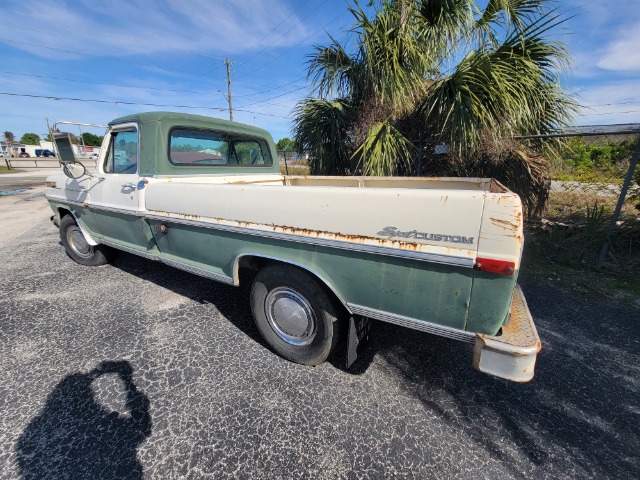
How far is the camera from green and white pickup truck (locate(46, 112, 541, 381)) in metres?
1.50

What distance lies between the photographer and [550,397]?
6.72 ft

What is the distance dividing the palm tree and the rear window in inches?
63.3

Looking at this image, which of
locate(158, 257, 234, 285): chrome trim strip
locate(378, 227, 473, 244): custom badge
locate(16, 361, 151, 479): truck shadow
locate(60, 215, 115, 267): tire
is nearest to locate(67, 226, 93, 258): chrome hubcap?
locate(60, 215, 115, 267): tire

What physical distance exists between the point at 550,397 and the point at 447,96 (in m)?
3.78

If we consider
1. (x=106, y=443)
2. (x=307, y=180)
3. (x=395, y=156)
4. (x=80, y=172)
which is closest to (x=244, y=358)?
(x=106, y=443)

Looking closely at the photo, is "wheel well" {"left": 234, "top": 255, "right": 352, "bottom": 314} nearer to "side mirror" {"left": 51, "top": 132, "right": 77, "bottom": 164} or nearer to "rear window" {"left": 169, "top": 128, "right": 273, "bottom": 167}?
"rear window" {"left": 169, "top": 128, "right": 273, "bottom": 167}

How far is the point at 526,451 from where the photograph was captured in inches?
66.4

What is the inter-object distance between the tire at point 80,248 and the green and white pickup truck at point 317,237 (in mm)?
491

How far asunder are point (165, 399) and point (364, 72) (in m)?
5.00

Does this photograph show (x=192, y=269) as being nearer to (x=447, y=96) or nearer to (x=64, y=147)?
(x=64, y=147)

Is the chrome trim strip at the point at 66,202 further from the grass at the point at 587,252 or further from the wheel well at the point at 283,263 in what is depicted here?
the grass at the point at 587,252

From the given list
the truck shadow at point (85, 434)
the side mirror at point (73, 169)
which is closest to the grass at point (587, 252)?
the truck shadow at point (85, 434)

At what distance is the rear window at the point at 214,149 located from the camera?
308 centimetres

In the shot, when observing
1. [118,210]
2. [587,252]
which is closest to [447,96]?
[587,252]
